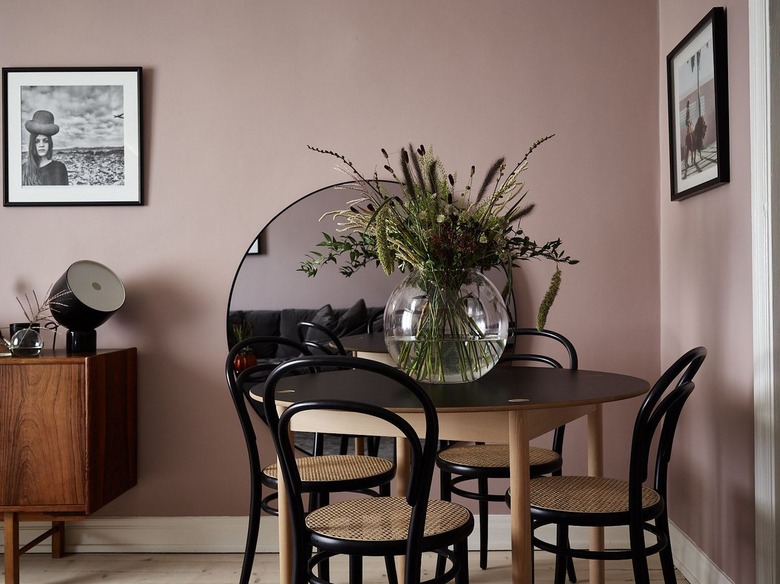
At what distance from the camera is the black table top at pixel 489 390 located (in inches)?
74.6

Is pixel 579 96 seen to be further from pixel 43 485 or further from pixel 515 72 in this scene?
pixel 43 485

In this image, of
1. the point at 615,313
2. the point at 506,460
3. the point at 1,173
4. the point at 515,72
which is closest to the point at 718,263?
the point at 615,313

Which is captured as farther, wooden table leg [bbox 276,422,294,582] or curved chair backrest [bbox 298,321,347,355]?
curved chair backrest [bbox 298,321,347,355]

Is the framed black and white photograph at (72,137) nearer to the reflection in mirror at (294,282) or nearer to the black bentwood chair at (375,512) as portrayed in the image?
the reflection in mirror at (294,282)

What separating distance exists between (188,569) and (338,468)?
1.09m

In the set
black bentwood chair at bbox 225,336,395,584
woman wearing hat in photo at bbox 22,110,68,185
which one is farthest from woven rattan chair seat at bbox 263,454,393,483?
woman wearing hat in photo at bbox 22,110,68,185

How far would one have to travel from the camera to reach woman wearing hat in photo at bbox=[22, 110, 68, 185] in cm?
338

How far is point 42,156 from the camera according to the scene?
3.38m

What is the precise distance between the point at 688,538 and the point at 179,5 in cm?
307

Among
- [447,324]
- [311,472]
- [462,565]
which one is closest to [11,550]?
[311,472]

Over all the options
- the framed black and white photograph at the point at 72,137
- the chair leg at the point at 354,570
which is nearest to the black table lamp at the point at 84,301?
the framed black and white photograph at the point at 72,137

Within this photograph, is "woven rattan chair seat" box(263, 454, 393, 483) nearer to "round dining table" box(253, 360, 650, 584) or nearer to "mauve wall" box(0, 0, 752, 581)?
"round dining table" box(253, 360, 650, 584)

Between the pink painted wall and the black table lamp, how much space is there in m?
2.28

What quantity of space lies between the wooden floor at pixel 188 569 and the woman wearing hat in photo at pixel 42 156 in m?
1.62
